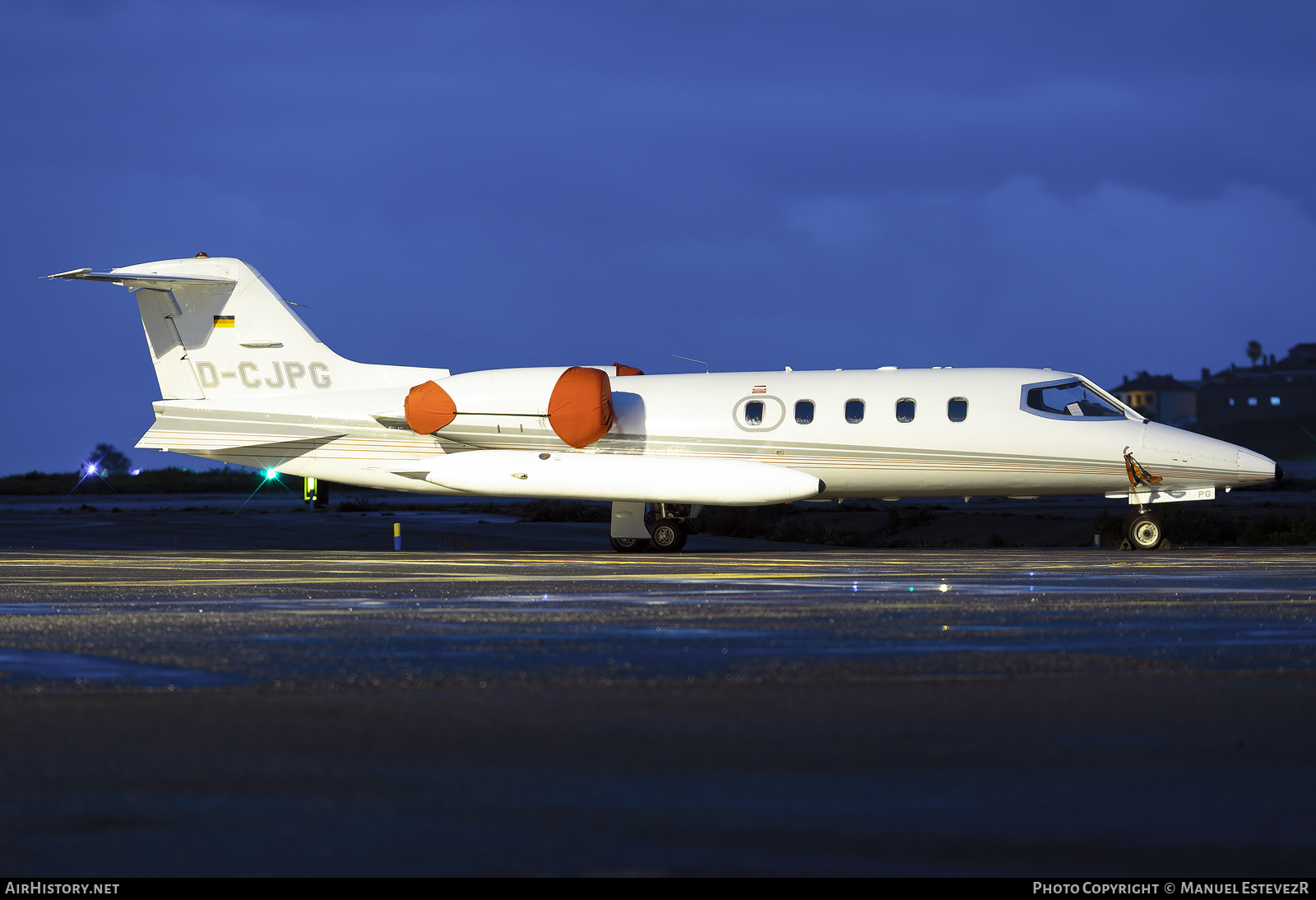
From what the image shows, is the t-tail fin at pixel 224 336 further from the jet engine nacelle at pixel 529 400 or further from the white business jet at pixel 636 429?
the jet engine nacelle at pixel 529 400

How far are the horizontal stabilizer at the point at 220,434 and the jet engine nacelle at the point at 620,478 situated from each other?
280 cm

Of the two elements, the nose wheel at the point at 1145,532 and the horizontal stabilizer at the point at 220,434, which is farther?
the horizontal stabilizer at the point at 220,434

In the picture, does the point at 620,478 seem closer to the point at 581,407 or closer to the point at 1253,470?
the point at 581,407

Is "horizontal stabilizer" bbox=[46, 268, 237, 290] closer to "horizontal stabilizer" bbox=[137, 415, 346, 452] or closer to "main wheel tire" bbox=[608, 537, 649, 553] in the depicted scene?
"horizontal stabilizer" bbox=[137, 415, 346, 452]

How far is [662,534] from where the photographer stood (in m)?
29.3

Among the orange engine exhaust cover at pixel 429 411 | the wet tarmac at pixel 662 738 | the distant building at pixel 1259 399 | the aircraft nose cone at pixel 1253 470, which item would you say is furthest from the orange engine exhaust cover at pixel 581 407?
the distant building at pixel 1259 399

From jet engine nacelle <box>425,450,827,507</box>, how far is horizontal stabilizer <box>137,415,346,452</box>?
280 centimetres

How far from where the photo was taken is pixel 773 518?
49031 mm

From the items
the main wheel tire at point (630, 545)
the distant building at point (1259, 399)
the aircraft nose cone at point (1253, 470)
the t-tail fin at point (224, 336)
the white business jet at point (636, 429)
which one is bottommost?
the main wheel tire at point (630, 545)

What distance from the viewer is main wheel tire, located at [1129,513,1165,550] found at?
88.0 ft

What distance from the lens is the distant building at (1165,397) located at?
573ft

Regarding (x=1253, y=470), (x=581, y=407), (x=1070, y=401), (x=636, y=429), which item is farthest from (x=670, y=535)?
(x=1253, y=470)

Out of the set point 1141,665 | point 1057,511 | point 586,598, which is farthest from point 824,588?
point 1057,511

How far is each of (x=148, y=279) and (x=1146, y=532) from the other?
2059 cm
